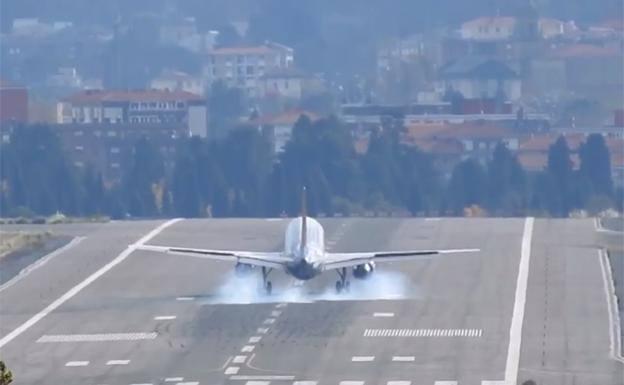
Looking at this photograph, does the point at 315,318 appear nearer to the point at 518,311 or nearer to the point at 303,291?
the point at 518,311

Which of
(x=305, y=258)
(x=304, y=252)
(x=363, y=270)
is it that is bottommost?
(x=363, y=270)

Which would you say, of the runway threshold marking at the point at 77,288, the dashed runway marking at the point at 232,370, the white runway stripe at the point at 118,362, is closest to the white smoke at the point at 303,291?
the runway threshold marking at the point at 77,288

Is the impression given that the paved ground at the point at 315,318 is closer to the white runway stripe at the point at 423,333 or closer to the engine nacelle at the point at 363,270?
the white runway stripe at the point at 423,333

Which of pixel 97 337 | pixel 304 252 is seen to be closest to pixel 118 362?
pixel 97 337

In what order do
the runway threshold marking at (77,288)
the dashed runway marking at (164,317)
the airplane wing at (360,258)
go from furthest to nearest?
the airplane wing at (360,258), the dashed runway marking at (164,317), the runway threshold marking at (77,288)

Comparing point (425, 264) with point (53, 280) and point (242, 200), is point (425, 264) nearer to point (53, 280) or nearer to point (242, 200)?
point (53, 280)

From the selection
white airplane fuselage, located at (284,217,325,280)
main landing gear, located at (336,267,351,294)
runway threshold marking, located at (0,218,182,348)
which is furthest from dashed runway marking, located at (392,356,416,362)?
main landing gear, located at (336,267,351,294)

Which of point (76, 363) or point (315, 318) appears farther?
point (315, 318)
